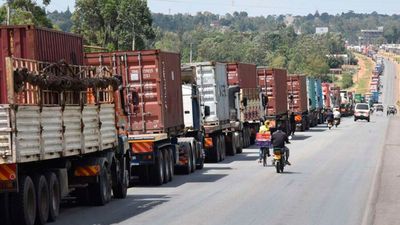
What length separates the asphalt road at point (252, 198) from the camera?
2002cm

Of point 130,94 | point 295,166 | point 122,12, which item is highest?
point 122,12

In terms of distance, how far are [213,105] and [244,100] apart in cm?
721

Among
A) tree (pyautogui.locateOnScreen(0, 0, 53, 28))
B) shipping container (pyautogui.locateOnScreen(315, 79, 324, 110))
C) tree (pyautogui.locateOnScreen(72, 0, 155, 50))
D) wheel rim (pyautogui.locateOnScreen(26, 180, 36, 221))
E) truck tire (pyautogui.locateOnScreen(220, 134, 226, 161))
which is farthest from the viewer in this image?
tree (pyautogui.locateOnScreen(72, 0, 155, 50))

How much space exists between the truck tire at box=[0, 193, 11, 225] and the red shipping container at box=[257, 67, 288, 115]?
41.3m

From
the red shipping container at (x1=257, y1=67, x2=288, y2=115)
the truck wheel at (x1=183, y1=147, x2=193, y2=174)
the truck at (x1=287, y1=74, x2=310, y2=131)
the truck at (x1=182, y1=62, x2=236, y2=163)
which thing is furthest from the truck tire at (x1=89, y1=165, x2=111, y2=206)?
the truck at (x1=287, y1=74, x2=310, y2=131)

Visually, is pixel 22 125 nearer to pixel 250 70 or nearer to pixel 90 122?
pixel 90 122

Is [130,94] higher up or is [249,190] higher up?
[130,94]

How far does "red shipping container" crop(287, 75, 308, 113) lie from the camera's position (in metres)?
71.1

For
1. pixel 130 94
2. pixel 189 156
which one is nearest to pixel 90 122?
pixel 130 94

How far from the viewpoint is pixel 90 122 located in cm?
2216

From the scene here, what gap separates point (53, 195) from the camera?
19969 millimetres

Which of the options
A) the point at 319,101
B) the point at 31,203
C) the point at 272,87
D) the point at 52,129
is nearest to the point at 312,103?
the point at 319,101

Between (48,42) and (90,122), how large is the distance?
189 centimetres

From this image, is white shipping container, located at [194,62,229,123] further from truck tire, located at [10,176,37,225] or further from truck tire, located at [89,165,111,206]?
truck tire, located at [10,176,37,225]
